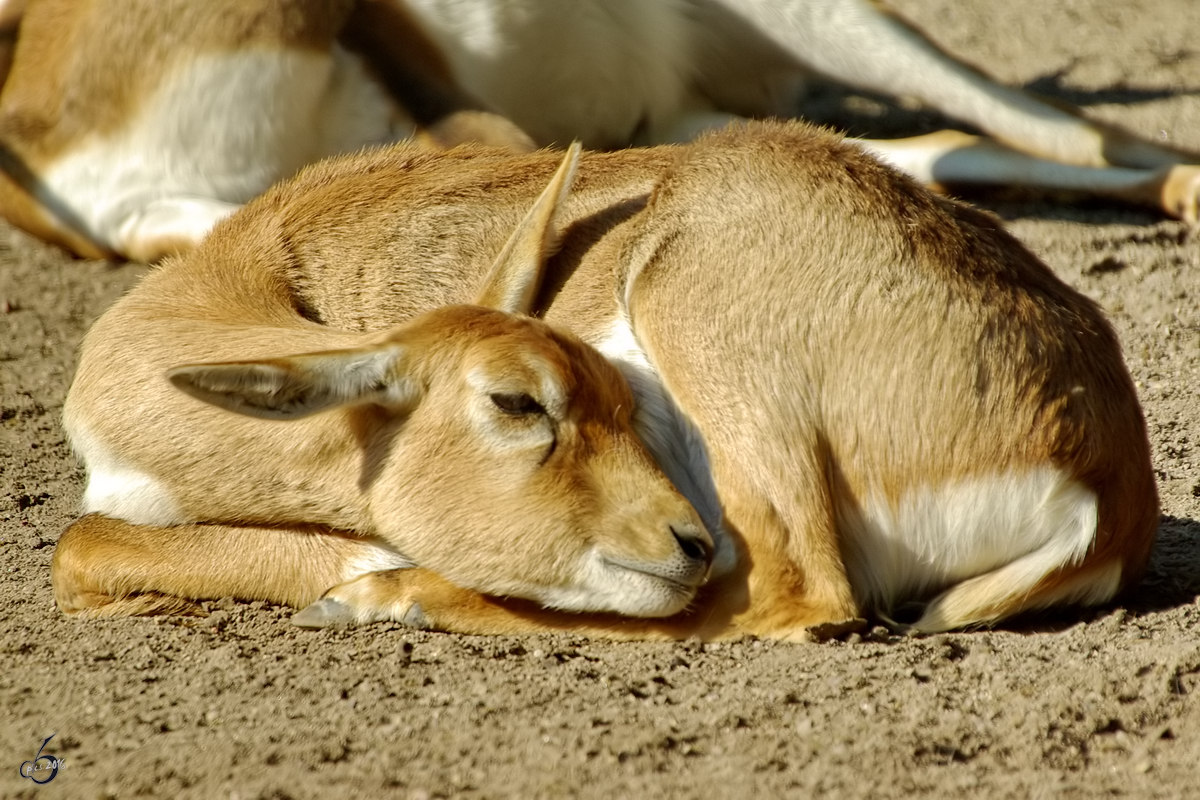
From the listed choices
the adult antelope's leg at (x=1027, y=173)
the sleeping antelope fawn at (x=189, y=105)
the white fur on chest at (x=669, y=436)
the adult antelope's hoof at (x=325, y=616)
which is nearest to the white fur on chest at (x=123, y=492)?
the adult antelope's hoof at (x=325, y=616)

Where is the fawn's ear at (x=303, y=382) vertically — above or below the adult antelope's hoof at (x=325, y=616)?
above

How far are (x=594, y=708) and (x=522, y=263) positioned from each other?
1295 millimetres

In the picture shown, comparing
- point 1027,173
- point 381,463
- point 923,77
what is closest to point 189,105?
point 381,463

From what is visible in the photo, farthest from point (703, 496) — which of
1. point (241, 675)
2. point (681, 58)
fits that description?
point (681, 58)

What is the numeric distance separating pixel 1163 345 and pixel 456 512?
3291 millimetres

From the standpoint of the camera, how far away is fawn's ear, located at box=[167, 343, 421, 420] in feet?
10.9

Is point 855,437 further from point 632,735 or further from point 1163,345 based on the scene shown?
point 1163,345

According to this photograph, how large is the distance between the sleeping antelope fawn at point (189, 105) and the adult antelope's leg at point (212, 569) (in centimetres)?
265

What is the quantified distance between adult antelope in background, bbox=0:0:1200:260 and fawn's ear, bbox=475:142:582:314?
90.3 inches

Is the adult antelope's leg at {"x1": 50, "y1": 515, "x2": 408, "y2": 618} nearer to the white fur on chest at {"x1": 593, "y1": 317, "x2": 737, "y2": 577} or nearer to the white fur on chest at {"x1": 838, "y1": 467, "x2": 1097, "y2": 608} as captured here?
the white fur on chest at {"x1": 593, "y1": 317, "x2": 737, "y2": 577}

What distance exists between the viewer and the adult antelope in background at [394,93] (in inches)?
247

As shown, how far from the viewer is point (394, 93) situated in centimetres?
652

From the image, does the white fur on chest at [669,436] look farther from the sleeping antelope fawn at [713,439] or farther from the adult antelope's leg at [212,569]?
the adult antelope's leg at [212,569]

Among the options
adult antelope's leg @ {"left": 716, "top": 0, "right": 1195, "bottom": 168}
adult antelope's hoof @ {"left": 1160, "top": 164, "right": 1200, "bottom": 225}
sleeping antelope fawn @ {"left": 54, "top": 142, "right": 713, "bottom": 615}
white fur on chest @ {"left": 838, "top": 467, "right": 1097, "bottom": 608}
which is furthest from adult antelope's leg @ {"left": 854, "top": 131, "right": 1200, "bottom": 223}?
sleeping antelope fawn @ {"left": 54, "top": 142, "right": 713, "bottom": 615}
